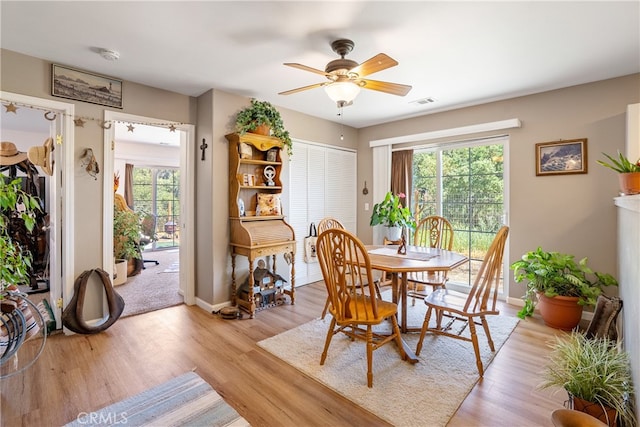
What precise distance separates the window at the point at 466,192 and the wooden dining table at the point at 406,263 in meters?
1.35

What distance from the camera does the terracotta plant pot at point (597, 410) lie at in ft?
4.64

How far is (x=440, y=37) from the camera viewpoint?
227cm

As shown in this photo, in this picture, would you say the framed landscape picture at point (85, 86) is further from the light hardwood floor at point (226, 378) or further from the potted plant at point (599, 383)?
the potted plant at point (599, 383)

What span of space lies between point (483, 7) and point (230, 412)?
117 inches

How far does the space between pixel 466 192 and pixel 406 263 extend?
221 centimetres

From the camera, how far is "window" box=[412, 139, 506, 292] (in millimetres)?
3838

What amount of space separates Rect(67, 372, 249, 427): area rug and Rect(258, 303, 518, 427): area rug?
24.3 inches

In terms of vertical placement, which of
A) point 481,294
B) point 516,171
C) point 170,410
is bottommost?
point 170,410

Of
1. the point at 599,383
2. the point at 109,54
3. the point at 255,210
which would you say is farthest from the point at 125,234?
the point at 599,383

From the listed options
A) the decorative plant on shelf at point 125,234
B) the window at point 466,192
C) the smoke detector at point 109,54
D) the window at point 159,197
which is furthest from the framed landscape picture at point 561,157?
the window at point 159,197

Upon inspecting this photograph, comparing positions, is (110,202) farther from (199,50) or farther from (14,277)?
(199,50)

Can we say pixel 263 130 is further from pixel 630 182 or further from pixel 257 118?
pixel 630 182

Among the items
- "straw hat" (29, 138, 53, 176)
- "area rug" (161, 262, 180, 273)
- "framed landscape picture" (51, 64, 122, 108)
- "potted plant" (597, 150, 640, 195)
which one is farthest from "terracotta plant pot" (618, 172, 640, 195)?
"area rug" (161, 262, 180, 273)

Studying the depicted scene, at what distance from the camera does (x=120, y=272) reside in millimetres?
4543
